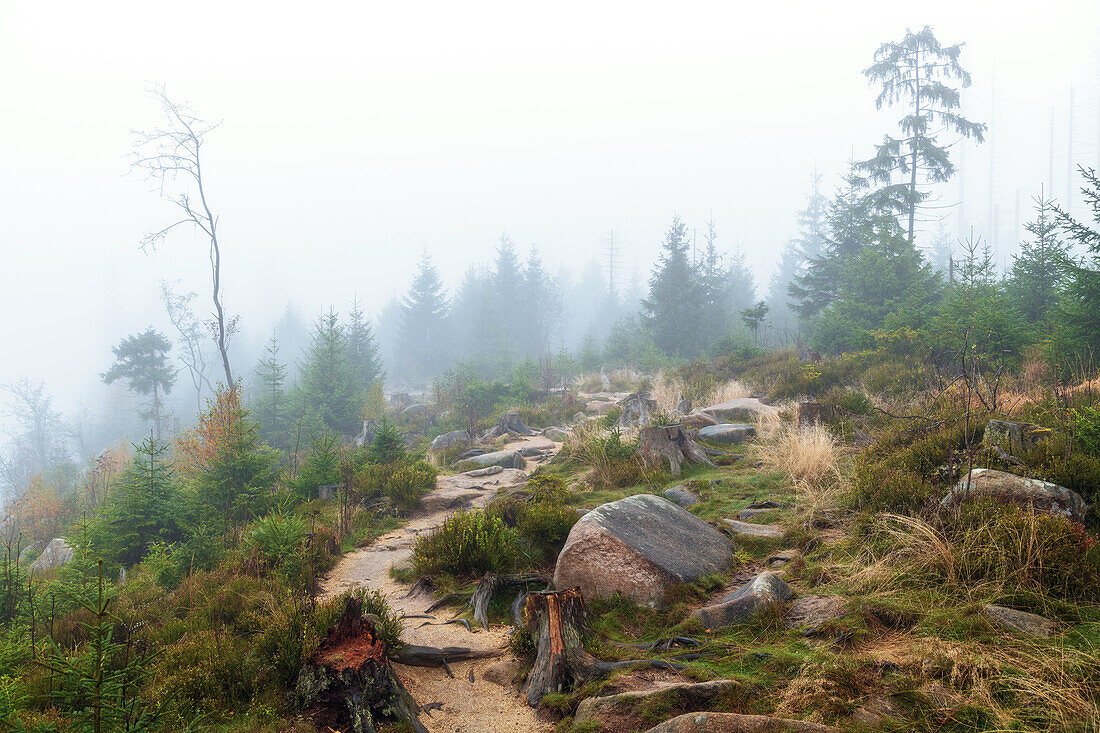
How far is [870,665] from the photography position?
3162mm

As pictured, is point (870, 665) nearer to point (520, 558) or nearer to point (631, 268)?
point (520, 558)

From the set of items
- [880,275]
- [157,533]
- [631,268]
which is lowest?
[157,533]

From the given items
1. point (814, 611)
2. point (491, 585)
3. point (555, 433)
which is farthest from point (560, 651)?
point (555, 433)

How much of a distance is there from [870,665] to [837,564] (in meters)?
1.73

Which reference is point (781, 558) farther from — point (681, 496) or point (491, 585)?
point (491, 585)

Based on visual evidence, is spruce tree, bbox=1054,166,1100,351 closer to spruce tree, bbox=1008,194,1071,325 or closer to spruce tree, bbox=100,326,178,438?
spruce tree, bbox=1008,194,1071,325

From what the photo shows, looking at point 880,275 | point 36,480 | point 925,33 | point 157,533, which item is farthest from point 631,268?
point 157,533

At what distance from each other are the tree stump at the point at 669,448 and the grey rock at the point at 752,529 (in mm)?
2488

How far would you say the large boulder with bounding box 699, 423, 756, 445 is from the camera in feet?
34.8

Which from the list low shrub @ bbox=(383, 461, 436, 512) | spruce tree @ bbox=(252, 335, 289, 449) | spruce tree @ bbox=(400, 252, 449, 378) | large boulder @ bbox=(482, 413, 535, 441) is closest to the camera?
low shrub @ bbox=(383, 461, 436, 512)

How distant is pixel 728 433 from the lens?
1070 centimetres

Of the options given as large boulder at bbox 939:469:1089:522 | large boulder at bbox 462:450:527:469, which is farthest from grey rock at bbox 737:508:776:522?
large boulder at bbox 462:450:527:469

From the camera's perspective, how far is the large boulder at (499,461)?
503 inches

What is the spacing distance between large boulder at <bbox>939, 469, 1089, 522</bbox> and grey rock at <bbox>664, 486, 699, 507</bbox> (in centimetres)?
310
